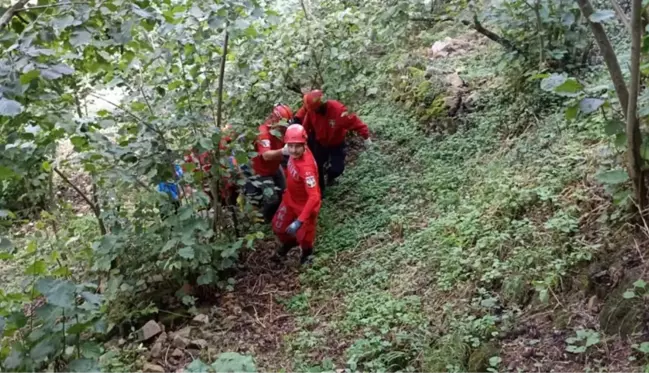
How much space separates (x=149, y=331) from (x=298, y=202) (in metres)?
1.84

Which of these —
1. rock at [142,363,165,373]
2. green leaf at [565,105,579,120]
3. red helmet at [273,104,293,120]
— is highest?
green leaf at [565,105,579,120]

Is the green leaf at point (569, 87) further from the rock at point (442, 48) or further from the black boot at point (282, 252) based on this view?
the rock at point (442, 48)

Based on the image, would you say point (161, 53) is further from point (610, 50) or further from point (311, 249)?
point (610, 50)

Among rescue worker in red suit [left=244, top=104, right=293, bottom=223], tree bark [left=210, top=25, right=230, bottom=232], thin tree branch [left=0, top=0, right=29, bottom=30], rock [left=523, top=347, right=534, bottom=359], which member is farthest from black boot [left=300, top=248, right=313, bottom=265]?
thin tree branch [left=0, top=0, right=29, bottom=30]

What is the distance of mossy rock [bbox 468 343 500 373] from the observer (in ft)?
11.2

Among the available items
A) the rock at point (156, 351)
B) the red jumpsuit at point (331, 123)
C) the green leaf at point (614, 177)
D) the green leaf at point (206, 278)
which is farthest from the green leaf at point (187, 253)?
the green leaf at point (614, 177)

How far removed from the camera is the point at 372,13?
634 cm

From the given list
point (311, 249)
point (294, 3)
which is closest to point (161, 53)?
point (311, 249)

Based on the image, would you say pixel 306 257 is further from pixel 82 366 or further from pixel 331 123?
pixel 82 366

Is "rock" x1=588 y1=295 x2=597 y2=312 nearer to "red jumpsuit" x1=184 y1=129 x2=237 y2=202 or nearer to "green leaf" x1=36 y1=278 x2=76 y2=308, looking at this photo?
"green leaf" x1=36 y1=278 x2=76 y2=308

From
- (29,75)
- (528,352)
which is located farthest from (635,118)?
(29,75)

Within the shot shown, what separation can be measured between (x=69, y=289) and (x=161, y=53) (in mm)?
2384

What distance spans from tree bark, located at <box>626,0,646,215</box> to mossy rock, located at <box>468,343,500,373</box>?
1195 mm

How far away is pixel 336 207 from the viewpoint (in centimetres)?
638
